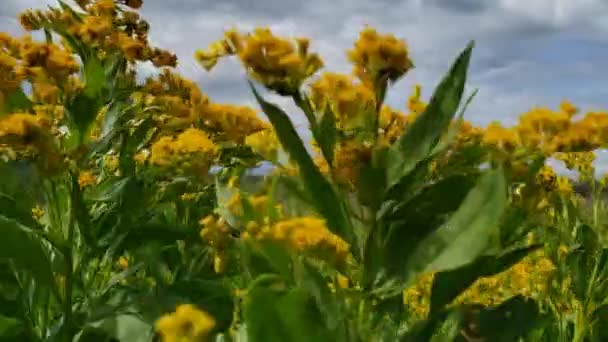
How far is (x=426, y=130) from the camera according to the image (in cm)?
124

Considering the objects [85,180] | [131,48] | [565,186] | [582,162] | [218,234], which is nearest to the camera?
[218,234]

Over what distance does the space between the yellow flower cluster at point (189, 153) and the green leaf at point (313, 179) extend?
598mm

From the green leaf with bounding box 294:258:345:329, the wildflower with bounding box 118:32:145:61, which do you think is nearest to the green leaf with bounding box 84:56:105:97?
the wildflower with bounding box 118:32:145:61

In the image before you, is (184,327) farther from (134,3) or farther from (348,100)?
(134,3)

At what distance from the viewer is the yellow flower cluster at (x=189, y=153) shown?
5.91 ft

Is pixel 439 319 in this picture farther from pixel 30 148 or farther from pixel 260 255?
pixel 30 148

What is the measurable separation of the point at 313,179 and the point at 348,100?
161 mm

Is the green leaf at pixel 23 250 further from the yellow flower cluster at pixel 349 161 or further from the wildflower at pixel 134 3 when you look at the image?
the wildflower at pixel 134 3

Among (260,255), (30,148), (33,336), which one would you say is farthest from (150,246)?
(260,255)

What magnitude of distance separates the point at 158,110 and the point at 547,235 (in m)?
1.54

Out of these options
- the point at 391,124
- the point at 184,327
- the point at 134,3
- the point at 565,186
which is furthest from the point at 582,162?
the point at 184,327

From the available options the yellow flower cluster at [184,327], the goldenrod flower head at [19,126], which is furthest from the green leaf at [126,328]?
the yellow flower cluster at [184,327]

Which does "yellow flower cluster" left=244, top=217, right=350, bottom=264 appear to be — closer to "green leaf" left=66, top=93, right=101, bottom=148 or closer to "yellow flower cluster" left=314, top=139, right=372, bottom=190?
"yellow flower cluster" left=314, top=139, right=372, bottom=190

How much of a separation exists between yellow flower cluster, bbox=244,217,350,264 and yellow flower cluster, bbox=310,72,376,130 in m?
0.19
